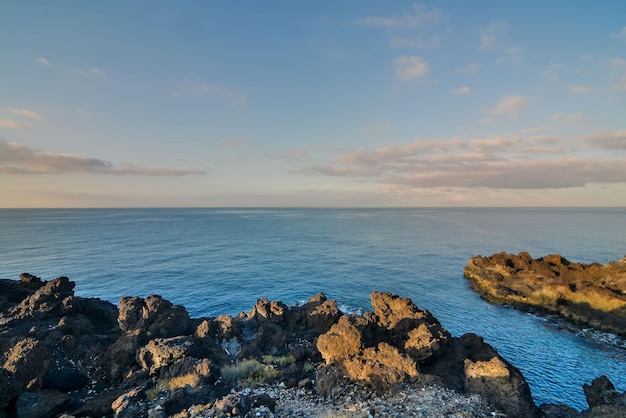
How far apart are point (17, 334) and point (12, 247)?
282 ft

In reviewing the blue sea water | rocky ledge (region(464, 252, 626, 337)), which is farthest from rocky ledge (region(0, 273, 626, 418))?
rocky ledge (region(464, 252, 626, 337))

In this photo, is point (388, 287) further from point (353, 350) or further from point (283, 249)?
point (283, 249)

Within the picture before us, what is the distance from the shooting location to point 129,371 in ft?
64.5

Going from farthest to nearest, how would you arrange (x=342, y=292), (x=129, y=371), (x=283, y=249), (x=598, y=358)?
(x=283, y=249), (x=342, y=292), (x=598, y=358), (x=129, y=371)

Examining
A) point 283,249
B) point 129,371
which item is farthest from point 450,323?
point 283,249

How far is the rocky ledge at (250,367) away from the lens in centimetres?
1531

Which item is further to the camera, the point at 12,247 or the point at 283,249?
the point at 283,249

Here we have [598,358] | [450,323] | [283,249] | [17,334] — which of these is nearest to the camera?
[17,334]

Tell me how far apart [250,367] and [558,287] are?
148 feet

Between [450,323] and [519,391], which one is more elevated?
[519,391]

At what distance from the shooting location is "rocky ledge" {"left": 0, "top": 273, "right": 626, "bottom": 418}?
50.2 feet

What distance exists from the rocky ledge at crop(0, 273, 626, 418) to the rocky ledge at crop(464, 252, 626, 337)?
85.8 feet

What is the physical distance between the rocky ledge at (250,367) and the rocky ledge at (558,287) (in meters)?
26.1

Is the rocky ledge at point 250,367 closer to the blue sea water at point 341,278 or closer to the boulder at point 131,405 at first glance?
the boulder at point 131,405
